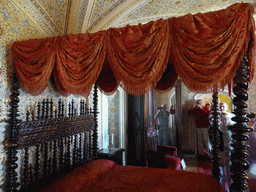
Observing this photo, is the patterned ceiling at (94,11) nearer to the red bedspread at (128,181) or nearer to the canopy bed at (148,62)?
the canopy bed at (148,62)

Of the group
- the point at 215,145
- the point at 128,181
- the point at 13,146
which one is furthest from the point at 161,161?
the point at 13,146

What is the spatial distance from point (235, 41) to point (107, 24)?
8.43 ft

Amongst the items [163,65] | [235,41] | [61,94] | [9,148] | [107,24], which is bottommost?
[9,148]

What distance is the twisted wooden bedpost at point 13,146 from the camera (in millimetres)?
1960

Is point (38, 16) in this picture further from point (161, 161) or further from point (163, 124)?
point (163, 124)

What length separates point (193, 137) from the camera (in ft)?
20.5

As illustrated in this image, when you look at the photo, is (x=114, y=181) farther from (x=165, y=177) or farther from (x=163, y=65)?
(x=163, y=65)

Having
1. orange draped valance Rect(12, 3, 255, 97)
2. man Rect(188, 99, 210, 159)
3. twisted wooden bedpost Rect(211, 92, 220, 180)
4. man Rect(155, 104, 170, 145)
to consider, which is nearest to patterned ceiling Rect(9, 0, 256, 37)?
orange draped valance Rect(12, 3, 255, 97)

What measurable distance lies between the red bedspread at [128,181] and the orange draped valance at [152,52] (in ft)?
3.80

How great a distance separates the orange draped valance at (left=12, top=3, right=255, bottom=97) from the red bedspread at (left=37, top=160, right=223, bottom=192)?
3.80ft

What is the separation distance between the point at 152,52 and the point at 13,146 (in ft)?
6.52

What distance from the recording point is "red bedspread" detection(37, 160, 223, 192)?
205 centimetres

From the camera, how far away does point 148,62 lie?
1.78 metres

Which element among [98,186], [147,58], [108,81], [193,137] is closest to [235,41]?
[147,58]
